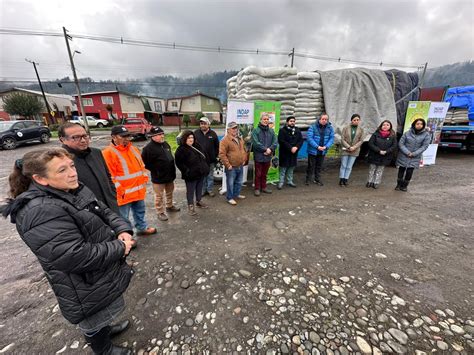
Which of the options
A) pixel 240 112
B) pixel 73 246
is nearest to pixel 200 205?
pixel 240 112

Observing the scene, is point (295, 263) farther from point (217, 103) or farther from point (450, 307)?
point (217, 103)

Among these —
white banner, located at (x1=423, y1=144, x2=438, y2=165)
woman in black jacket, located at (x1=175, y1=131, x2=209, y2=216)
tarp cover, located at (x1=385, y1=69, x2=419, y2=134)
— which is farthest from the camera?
white banner, located at (x1=423, y1=144, x2=438, y2=165)

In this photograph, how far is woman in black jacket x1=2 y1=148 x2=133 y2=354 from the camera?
112cm

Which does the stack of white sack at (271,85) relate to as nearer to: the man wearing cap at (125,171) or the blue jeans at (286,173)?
the blue jeans at (286,173)

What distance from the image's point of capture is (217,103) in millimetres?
45844

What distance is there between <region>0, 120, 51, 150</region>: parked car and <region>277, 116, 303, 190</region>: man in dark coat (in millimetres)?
14875

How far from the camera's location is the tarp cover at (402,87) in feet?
20.6

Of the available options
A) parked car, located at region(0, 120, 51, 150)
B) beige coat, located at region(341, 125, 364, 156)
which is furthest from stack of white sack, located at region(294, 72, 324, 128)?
parked car, located at region(0, 120, 51, 150)

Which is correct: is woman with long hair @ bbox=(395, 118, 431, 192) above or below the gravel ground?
above

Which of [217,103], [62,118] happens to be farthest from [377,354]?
[62,118]

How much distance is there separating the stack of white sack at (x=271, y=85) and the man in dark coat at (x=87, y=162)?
3.81 m

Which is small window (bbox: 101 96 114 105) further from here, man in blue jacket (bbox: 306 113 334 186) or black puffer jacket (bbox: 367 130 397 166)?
black puffer jacket (bbox: 367 130 397 166)

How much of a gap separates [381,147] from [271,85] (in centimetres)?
302

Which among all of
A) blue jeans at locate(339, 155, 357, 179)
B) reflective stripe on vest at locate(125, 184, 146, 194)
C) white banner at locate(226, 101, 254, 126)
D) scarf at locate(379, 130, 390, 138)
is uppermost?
white banner at locate(226, 101, 254, 126)
